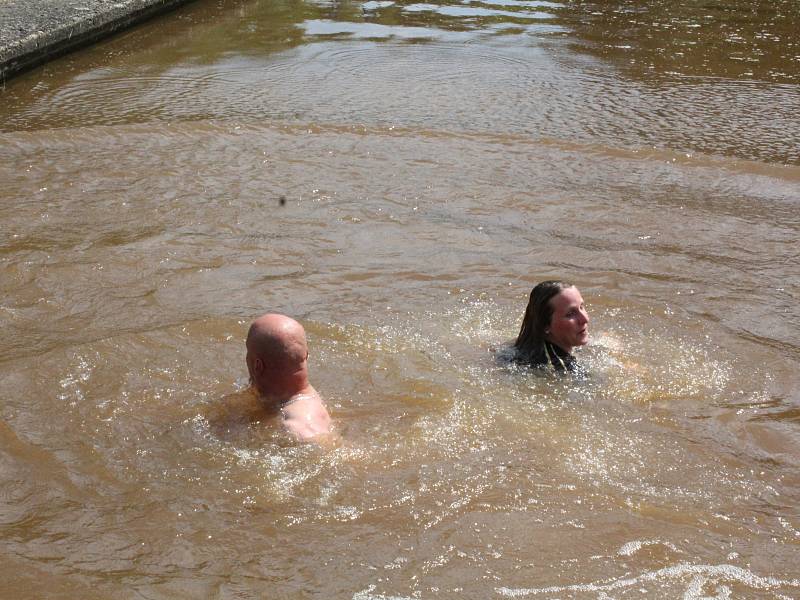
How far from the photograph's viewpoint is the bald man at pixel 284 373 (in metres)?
4.54

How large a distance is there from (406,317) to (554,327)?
3.33 ft

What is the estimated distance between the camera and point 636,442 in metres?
4.65

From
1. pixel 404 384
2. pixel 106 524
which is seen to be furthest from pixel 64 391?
pixel 404 384

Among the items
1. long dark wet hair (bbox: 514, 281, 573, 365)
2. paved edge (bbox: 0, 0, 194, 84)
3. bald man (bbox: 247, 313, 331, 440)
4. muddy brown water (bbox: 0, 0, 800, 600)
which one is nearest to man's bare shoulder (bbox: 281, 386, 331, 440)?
bald man (bbox: 247, 313, 331, 440)

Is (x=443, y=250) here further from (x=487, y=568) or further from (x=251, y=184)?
(x=487, y=568)

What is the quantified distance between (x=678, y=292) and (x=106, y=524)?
12.4 ft

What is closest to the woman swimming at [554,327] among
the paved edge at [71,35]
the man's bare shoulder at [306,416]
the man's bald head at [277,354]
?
the man's bare shoulder at [306,416]

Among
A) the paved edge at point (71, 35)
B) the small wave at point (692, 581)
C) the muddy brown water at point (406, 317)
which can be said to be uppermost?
the paved edge at point (71, 35)

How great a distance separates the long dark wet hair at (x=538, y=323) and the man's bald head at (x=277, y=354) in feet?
4.43

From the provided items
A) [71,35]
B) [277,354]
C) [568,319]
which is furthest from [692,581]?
[71,35]

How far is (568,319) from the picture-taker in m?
5.18

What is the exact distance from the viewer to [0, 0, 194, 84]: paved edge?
1045cm

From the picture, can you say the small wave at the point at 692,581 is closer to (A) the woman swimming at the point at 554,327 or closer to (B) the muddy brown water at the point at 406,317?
(B) the muddy brown water at the point at 406,317

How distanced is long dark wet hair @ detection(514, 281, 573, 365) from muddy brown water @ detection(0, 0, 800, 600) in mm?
133
